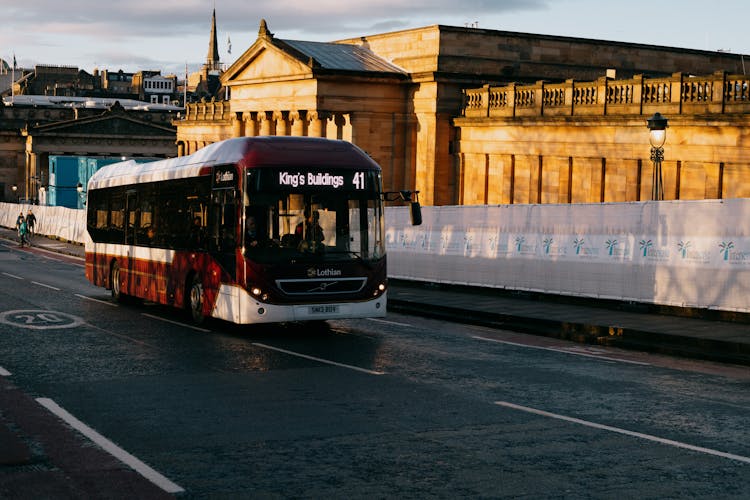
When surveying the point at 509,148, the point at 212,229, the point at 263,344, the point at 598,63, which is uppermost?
the point at 598,63

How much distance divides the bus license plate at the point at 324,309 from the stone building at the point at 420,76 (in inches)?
1283

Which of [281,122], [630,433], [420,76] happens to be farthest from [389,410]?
[281,122]

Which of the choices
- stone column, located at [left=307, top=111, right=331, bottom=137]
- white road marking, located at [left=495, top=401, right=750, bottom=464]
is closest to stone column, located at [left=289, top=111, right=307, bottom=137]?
stone column, located at [left=307, top=111, right=331, bottom=137]

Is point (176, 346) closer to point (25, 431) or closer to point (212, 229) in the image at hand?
point (212, 229)

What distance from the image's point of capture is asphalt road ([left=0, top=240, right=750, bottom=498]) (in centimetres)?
916

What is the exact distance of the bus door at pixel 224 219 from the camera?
62.4ft

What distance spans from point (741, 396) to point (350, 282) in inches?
296

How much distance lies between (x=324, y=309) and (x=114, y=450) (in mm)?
9118

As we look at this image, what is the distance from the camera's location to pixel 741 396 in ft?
44.7

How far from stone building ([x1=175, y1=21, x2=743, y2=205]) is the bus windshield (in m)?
31.9

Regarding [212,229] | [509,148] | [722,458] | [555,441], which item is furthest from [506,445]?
[509,148]

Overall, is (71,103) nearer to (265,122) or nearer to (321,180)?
(265,122)

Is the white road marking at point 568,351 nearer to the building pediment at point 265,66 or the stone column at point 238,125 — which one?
the building pediment at point 265,66

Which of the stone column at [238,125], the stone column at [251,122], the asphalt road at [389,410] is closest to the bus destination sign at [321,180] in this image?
the asphalt road at [389,410]
